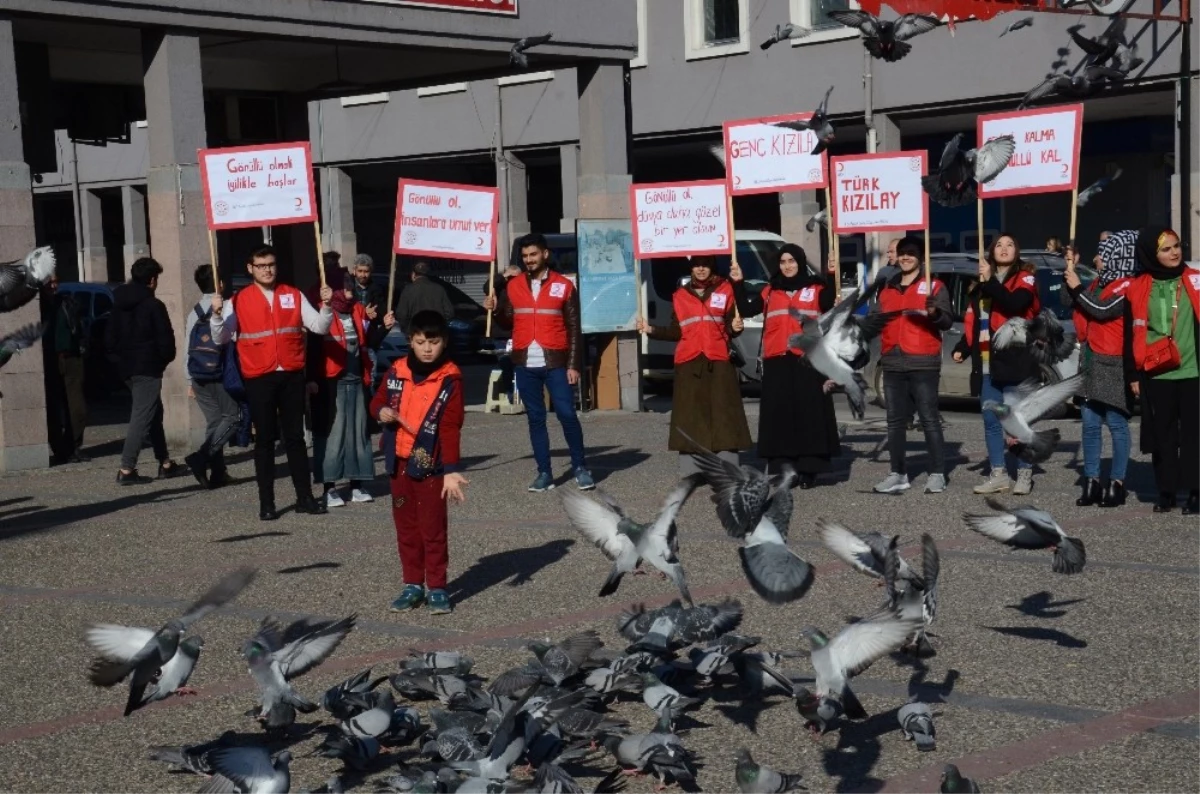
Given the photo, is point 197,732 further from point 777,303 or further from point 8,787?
point 777,303

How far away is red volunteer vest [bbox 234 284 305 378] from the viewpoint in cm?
1261

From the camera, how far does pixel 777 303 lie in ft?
45.4

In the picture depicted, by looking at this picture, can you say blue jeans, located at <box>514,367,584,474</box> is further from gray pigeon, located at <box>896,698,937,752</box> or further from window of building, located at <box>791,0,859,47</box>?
window of building, located at <box>791,0,859,47</box>

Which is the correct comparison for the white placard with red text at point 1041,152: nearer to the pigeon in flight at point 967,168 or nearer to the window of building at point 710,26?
the pigeon in flight at point 967,168

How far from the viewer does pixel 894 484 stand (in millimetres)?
13367

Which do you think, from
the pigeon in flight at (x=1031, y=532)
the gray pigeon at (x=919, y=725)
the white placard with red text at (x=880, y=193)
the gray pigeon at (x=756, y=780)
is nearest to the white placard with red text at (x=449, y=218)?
the white placard with red text at (x=880, y=193)

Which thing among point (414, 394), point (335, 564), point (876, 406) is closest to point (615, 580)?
point (414, 394)

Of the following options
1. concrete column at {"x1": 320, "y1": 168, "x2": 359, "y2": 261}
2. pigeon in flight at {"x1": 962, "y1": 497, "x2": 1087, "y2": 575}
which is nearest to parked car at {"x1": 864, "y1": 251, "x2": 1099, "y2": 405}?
pigeon in flight at {"x1": 962, "y1": 497, "x2": 1087, "y2": 575}

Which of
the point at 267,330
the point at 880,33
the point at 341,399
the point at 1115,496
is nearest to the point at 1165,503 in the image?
the point at 1115,496

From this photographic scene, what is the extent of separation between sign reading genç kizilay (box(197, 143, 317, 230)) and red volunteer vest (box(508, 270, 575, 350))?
247 centimetres

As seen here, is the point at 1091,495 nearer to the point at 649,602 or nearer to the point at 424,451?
the point at 649,602

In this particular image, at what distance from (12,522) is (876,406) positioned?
10725mm

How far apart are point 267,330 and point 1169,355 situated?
6009mm

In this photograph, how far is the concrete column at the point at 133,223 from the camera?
141ft
